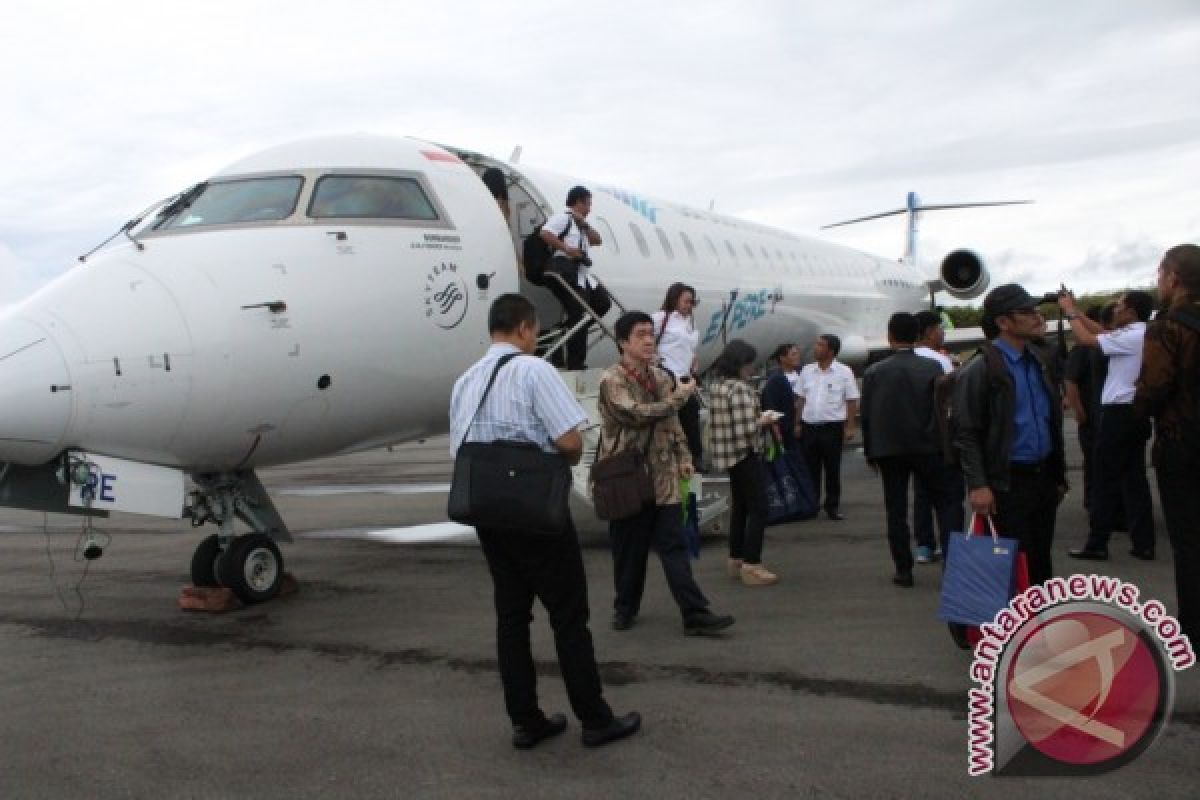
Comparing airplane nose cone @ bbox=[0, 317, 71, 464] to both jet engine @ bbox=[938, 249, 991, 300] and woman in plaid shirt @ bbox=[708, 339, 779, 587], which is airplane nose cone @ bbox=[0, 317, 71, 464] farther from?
jet engine @ bbox=[938, 249, 991, 300]

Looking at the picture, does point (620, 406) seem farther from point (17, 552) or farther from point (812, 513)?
point (17, 552)

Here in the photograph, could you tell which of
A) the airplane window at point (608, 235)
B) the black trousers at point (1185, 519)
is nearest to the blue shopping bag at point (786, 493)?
the airplane window at point (608, 235)

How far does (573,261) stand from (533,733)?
16.8 ft

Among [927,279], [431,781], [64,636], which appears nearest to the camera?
[431,781]

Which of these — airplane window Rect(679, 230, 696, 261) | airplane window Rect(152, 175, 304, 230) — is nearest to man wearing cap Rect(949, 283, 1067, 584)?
airplane window Rect(152, 175, 304, 230)

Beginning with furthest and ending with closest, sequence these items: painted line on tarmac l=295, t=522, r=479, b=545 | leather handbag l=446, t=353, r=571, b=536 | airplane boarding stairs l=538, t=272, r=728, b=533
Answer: painted line on tarmac l=295, t=522, r=479, b=545
airplane boarding stairs l=538, t=272, r=728, b=533
leather handbag l=446, t=353, r=571, b=536

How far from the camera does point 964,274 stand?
2327 cm

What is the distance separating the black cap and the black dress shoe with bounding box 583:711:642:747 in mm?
2653

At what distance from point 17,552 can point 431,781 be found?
8.09 meters

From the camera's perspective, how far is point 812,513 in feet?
30.8

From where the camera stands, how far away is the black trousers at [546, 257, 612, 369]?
880 cm

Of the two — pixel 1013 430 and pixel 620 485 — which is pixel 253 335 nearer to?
pixel 620 485

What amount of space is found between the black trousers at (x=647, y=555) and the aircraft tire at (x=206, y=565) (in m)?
2.84

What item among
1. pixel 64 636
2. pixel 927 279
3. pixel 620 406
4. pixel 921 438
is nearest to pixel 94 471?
pixel 64 636
